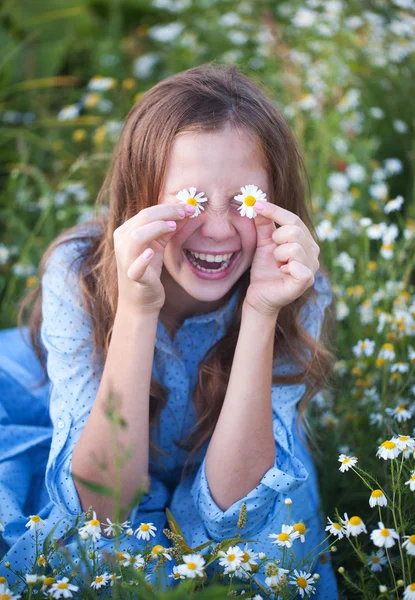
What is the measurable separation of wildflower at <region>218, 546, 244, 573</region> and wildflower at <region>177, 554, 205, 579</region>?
0.19 feet

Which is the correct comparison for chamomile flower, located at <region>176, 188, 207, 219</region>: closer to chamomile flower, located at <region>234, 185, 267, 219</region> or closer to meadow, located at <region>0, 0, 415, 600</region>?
chamomile flower, located at <region>234, 185, 267, 219</region>

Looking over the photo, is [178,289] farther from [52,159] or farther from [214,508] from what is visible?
[52,159]

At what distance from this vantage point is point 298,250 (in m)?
1.22

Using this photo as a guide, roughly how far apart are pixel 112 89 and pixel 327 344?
1.77m

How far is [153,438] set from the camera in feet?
5.09

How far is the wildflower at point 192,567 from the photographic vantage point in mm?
994

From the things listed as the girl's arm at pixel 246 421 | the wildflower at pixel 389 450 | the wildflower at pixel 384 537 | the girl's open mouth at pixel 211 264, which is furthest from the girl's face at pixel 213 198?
the wildflower at pixel 384 537

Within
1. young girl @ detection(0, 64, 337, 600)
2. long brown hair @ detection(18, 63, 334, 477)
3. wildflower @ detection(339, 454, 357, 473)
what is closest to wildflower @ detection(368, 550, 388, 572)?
young girl @ detection(0, 64, 337, 600)

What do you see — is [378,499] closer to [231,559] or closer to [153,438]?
[231,559]

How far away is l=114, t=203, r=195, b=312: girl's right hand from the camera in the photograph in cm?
116

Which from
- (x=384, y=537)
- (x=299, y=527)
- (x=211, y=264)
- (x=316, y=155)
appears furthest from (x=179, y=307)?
(x=316, y=155)

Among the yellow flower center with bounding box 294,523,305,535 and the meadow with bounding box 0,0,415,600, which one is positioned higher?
the meadow with bounding box 0,0,415,600

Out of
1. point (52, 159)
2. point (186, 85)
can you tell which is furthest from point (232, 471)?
point (52, 159)

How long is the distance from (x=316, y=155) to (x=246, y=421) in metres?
1.71
